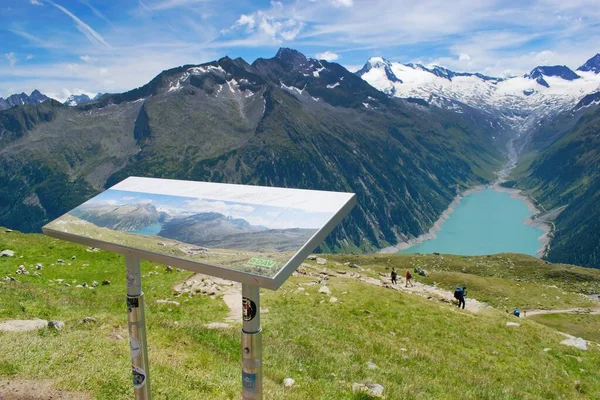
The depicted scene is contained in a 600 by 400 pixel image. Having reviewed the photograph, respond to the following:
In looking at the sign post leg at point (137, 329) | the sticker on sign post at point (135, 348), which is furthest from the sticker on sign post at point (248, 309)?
the sticker on sign post at point (135, 348)

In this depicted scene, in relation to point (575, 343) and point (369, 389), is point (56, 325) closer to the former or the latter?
point (369, 389)

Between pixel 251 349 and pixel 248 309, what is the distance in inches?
32.0

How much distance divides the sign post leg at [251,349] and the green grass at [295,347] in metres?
4.68

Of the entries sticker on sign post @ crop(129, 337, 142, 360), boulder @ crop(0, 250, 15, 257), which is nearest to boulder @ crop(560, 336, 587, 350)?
sticker on sign post @ crop(129, 337, 142, 360)

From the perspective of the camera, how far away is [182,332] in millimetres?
19172

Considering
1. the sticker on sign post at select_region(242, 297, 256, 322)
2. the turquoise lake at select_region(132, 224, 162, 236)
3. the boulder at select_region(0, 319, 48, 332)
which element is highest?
the turquoise lake at select_region(132, 224, 162, 236)

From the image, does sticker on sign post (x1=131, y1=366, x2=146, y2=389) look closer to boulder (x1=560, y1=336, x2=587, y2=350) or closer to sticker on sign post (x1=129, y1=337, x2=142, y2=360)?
sticker on sign post (x1=129, y1=337, x2=142, y2=360)

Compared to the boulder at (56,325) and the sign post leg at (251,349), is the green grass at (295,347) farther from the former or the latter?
the sign post leg at (251,349)

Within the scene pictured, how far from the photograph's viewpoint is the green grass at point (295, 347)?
44.0 ft

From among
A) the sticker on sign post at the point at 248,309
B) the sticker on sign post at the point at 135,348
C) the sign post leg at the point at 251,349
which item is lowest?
the sticker on sign post at the point at 135,348

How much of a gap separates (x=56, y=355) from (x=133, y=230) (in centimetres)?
672

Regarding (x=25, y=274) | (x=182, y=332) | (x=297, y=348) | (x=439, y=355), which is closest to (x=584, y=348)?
(x=439, y=355)

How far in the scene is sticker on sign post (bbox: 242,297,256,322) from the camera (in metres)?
8.34

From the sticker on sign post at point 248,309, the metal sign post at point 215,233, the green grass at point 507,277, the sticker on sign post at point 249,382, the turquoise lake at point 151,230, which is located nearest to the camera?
the metal sign post at point 215,233
